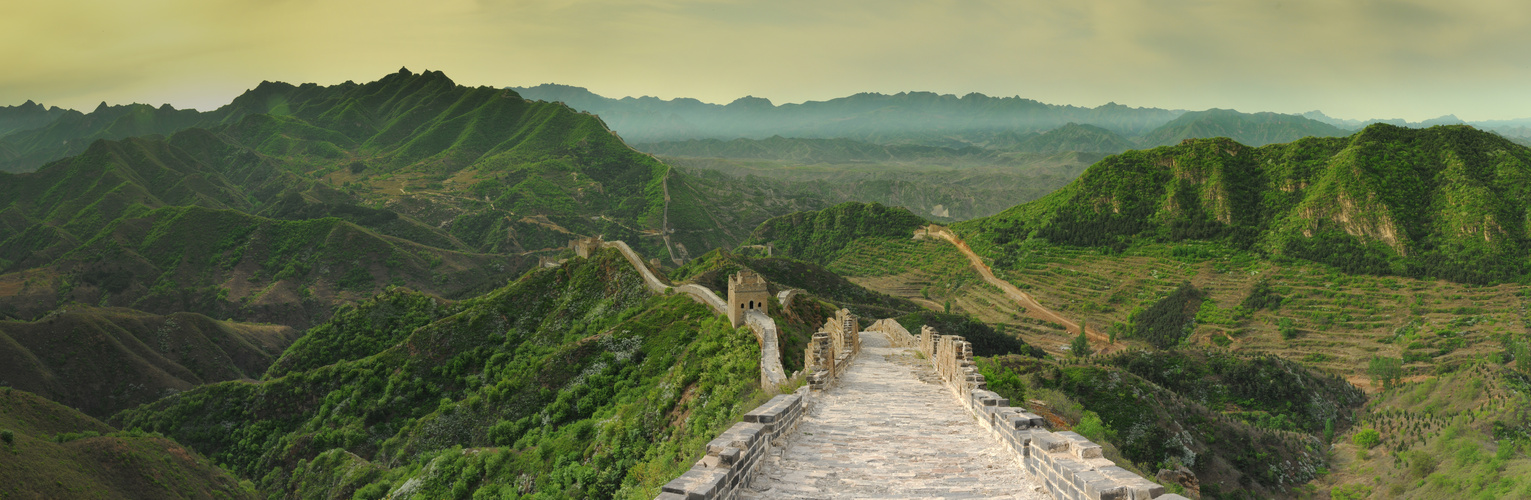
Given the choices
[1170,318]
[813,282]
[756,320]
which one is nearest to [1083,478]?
[756,320]

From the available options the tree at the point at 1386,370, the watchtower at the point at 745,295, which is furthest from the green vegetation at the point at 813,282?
the tree at the point at 1386,370

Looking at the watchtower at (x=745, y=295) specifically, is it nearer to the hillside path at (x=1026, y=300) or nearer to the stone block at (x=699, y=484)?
the stone block at (x=699, y=484)

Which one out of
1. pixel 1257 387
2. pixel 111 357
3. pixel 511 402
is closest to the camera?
pixel 511 402

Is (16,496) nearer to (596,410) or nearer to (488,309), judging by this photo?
(596,410)

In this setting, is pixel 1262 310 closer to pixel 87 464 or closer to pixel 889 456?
pixel 889 456

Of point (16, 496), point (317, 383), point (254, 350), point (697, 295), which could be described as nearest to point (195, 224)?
point (254, 350)

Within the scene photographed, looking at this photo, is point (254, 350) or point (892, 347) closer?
point (892, 347)

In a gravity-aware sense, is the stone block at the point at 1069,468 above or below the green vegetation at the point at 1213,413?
above
